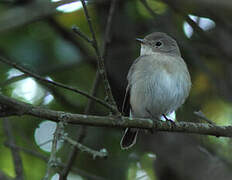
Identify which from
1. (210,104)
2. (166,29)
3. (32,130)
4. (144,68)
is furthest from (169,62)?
(32,130)

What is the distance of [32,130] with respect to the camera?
6.14m

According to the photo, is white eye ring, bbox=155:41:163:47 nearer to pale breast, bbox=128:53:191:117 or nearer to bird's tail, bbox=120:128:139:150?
pale breast, bbox=128:53:191:117

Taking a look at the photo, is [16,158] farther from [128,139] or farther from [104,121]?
[128,139]

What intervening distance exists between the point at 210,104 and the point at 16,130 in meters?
3.08

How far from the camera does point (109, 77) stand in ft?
21.2

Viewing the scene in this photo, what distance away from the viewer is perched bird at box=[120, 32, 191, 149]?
215 inches

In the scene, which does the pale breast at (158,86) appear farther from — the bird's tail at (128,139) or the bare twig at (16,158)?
the bare twig at (16,158)

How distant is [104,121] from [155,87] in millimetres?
1990

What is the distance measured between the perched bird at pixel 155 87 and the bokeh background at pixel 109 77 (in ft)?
1.20

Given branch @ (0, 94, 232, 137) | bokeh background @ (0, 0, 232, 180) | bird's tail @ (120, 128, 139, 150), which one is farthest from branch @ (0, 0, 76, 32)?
branch @ (0, 94, 232, 137)

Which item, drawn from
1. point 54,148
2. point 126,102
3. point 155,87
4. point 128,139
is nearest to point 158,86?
point 155,87

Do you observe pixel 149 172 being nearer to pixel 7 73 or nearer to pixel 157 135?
pixel 157 135

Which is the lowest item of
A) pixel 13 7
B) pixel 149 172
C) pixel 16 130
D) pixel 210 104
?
pixel 149 172

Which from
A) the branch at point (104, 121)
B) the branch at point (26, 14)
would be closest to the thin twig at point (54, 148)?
the branch at point (104, 121)
